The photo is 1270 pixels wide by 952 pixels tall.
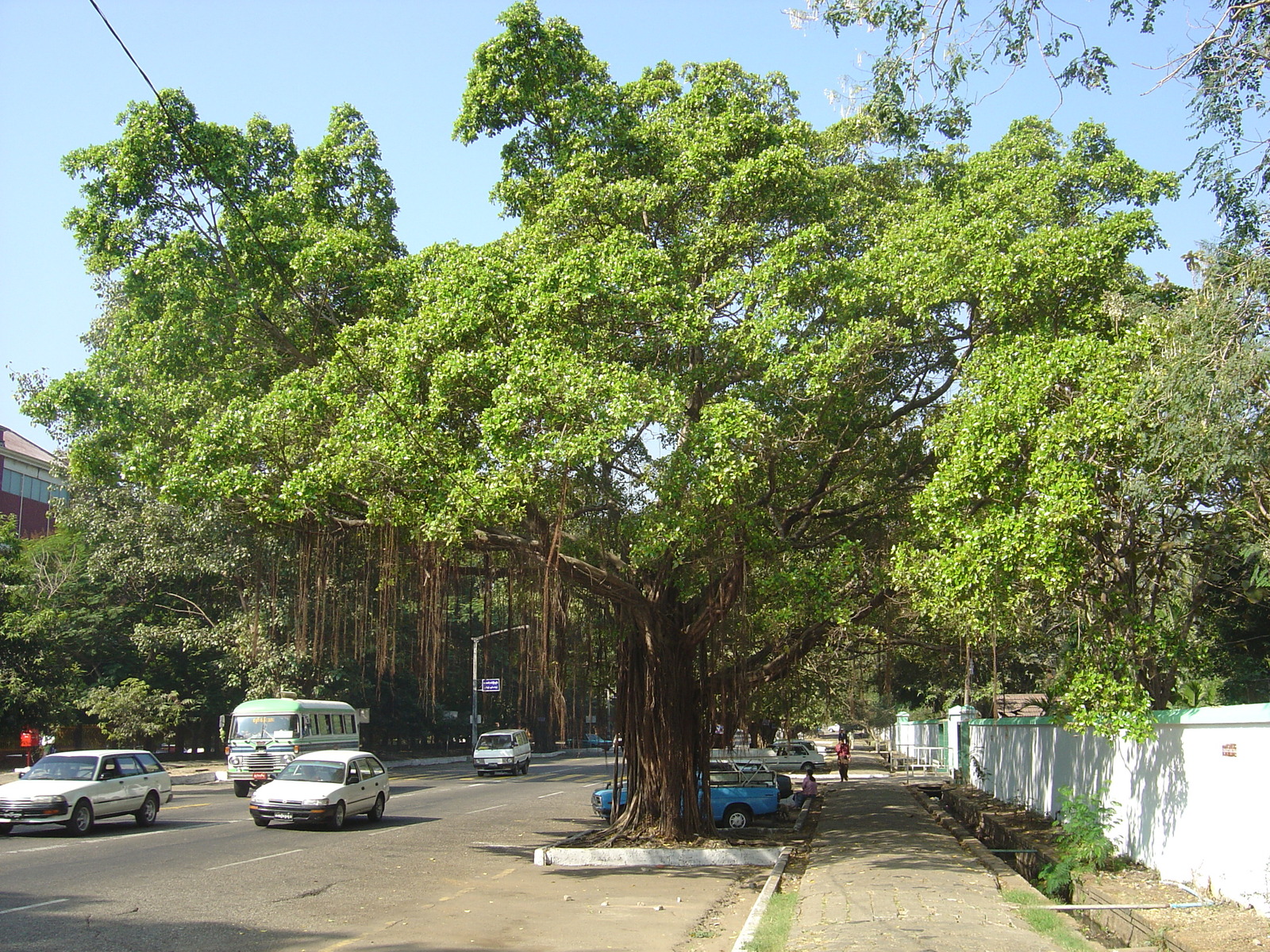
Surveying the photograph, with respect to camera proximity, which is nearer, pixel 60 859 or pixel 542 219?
pixel 60 859

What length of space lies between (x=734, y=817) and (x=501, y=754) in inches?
866

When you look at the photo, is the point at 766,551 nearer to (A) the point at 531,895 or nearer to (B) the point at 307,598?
(A) the point at 531,895

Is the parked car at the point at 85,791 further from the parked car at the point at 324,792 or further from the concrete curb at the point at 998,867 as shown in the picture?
the concrete curb at the point at 998,867

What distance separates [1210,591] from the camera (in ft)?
50.6

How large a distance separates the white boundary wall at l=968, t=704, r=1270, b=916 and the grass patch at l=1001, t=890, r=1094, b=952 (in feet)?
4.69

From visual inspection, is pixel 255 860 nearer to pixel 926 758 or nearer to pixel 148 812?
A: pixel 148 812

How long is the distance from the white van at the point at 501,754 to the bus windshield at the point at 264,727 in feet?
42.4

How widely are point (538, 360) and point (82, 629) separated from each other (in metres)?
33.9

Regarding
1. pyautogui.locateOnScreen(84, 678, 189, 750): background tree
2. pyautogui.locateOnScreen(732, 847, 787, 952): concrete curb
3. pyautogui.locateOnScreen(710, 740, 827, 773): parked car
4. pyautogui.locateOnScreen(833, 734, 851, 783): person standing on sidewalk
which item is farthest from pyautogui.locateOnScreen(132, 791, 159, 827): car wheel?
pyautogui.locateOnScreen(833, 734, 851, 783): person standing on sidewalk

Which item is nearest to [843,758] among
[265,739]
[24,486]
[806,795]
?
[806,795]

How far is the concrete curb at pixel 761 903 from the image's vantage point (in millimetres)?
9120

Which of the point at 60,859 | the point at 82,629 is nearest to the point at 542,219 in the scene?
the point at 60,859

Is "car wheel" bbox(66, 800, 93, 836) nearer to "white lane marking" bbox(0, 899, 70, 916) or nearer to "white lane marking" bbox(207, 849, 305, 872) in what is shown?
"white lane marking" bbox(207, 849, 305, 872)

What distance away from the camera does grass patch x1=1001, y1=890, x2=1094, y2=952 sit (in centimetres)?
873
